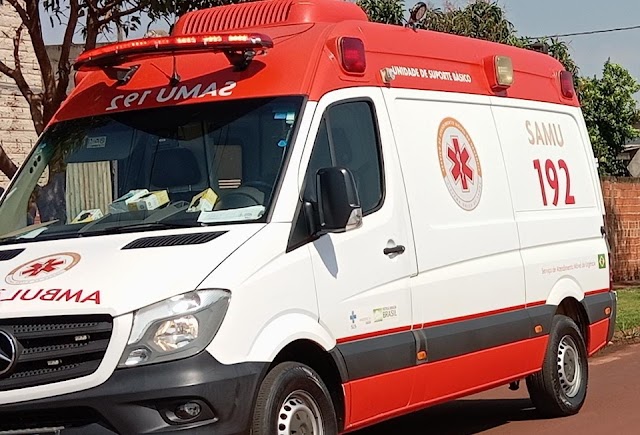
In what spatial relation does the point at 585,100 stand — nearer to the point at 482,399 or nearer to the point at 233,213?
the point at 482,399

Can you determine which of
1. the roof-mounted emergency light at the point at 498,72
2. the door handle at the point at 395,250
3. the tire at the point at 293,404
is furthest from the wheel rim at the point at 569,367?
the tire at the point at 293,404

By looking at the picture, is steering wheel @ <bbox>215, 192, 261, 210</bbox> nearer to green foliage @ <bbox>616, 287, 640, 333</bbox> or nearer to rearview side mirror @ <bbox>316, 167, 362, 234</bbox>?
rearview side mirror @ <bbox>316, 167, 362, 234</bbox>

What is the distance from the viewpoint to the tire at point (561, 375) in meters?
9.41

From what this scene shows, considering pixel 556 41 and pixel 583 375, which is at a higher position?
pixel 556 41

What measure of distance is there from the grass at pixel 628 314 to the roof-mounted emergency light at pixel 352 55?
27.2ft

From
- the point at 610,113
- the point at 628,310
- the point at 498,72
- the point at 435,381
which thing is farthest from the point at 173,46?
the point at 610,113

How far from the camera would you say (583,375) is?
389 inches

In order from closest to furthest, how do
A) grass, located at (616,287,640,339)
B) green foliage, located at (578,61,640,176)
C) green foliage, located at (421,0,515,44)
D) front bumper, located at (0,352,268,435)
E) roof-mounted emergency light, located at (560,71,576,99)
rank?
front bumper, located at (0,352,268,435), roof-mounted emergency light, located at (560,71,576,99), grass, located at (616,287,640,339), green foliage, located at (421,0,515,44), green foliage, located at (578,61,640,176)

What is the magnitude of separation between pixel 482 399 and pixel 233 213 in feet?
15.9

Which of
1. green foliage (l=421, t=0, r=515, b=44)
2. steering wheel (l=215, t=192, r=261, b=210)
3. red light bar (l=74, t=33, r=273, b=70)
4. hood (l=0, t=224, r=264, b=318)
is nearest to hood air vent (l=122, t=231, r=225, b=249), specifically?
hood (l=0, t=224, r=264, b=318)

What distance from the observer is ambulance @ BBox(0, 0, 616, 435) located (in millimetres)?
5910

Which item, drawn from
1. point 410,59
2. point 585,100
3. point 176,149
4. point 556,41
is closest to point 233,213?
point 176,149

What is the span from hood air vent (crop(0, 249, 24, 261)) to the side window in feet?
5.40

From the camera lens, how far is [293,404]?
6480mm
